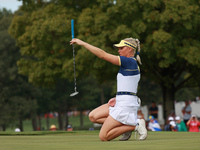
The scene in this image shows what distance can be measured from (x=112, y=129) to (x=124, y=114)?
35cm

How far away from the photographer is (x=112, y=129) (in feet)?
28.7

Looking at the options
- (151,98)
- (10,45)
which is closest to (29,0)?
(10,45)

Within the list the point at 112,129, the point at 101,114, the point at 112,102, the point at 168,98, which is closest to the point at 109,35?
the point at 168,98

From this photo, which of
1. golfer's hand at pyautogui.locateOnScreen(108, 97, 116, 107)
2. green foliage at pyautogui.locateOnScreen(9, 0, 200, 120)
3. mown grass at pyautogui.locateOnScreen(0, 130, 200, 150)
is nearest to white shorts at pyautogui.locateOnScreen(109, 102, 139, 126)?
golfer's hand at pyautogui.locateOnScreen(108, 97, 116, 107)

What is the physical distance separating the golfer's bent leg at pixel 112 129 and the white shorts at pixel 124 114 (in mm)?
90

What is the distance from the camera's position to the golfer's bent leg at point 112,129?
870 centimetres

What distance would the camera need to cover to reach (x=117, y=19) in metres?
26.4

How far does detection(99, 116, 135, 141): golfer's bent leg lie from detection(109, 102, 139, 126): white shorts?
9cm

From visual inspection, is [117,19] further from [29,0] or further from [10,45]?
[10,45]

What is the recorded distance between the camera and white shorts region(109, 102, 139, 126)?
28.4 ft

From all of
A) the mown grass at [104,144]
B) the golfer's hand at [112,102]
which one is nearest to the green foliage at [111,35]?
the golfer's hand at [112,102]

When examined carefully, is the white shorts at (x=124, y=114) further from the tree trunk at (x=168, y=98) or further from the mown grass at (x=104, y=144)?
the tree trunk at (x=168, y=98)

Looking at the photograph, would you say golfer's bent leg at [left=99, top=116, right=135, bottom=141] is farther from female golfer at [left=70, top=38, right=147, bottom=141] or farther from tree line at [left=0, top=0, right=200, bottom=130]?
tree line at [left=0, top=0, right=200, bottom=130]

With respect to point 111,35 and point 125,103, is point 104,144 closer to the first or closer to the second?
point 125,103
